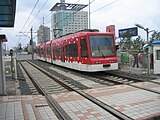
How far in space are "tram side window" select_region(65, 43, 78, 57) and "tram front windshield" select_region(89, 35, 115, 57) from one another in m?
2.15

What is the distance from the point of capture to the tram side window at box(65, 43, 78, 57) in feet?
62.8

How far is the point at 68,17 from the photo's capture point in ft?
114

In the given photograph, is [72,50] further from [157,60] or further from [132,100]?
[132,100]

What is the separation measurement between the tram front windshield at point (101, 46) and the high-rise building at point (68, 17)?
1165cm

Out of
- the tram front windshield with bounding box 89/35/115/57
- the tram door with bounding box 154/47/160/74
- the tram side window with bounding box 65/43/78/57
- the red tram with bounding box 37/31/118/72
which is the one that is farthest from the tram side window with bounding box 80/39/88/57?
the tram door with bounding box 154/47/160/74

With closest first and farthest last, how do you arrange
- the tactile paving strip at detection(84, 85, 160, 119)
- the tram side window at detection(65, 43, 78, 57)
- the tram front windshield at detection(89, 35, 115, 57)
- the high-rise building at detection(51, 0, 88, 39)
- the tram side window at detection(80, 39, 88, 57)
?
1. the tactile paving strip at detection(84, 85, 160, 119)
2. the tram front windshield at detection(89, 35, 115, 57)
3. the tram side window at detection(80, 39, 88, 57)
4. the tram side window at detection(65, 43, 78, 57)
5. the high-rise building at detection(51, 0, 88, 39)

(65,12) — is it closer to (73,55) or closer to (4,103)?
(73,55)

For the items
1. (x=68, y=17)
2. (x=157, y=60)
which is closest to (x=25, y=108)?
(x=157, y=60)

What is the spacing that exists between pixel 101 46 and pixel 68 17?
1830 centimetres

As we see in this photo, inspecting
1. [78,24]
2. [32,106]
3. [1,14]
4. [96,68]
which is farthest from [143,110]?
[78,24]

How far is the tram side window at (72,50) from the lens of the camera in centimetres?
1914

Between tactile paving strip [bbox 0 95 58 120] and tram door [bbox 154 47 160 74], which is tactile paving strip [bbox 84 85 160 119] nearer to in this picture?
tactile paving strip [bbox 0 95 58 120]

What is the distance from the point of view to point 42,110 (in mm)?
8305

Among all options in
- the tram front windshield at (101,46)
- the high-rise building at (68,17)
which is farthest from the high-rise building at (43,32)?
the tram front windshield at (101,46)
